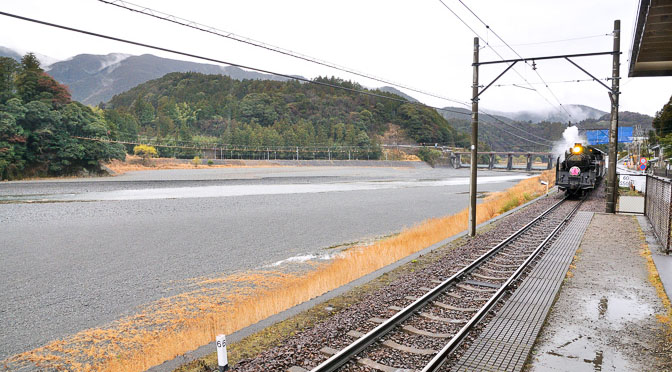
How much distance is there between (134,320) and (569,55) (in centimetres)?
1631

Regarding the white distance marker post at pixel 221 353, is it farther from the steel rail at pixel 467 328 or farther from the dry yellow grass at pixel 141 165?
the dry yellow grass at pixel 141 165

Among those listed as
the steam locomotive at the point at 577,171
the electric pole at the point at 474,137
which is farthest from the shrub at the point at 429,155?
the electric pole at the point at 474,137

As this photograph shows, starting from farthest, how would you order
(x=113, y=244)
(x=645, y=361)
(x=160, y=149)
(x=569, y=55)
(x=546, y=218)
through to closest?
1. (x=160, y=149)
2. (x=546, y=218)
3. (x=113, y=244)
4. (x=569, y=55)
5. (x=645, y=361)

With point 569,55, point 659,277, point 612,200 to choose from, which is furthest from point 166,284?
point 612,200

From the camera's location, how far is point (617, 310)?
25.8ft

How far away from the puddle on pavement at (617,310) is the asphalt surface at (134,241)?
10416 mm

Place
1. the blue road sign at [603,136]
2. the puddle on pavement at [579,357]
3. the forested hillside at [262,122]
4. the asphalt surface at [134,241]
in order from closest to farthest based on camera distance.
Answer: the puddle on pavement at [579,357]
the asphalt surface at [134,241]
the blue road sign at [603,136]
the forested hillside at [262,122]

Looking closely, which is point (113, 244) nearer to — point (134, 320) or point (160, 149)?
point (134, 320)

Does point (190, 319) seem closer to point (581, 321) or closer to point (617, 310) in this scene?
point (581, 321)

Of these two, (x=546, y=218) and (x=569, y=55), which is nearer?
(x=569, y=55)

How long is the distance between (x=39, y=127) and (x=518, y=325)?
6583 cm

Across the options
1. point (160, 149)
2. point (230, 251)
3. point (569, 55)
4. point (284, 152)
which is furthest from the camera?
point (284, 152)

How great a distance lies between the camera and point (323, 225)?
77.7 ft

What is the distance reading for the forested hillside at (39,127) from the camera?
51.5 metres
